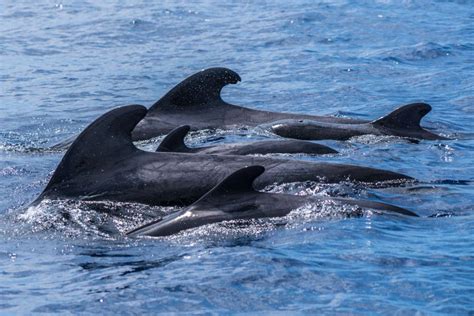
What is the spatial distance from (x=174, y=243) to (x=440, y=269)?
229 centimetres

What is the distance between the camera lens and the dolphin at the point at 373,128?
15273 millimetres

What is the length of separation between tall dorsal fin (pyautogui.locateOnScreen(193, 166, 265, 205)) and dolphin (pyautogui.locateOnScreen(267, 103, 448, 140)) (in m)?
4.99

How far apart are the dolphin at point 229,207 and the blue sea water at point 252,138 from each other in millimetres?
107

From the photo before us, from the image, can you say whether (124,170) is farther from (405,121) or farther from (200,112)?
(405,121)

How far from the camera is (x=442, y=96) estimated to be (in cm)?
2012

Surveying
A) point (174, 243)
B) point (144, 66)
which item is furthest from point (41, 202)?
point (144, 66)

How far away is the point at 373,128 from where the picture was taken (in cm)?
1543

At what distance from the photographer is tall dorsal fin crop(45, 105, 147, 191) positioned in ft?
37.5

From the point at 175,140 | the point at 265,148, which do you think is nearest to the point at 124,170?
the point at 175,140

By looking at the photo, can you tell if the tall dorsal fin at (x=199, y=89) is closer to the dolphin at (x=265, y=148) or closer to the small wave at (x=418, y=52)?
the dolphin at (x=265, y=148)

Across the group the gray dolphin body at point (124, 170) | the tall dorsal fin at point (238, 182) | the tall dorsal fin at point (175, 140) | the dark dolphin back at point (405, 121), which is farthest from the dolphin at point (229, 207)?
the dark dolphin back at point (405, 121)

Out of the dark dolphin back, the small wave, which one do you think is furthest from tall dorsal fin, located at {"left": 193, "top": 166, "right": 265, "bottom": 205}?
the small wave

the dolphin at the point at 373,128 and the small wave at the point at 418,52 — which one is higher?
the dolphin at the point at 373,128

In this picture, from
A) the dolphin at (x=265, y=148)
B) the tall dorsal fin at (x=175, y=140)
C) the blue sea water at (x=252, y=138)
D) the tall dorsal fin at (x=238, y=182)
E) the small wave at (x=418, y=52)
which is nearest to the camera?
the blue sea water at (x=252, y=138)
